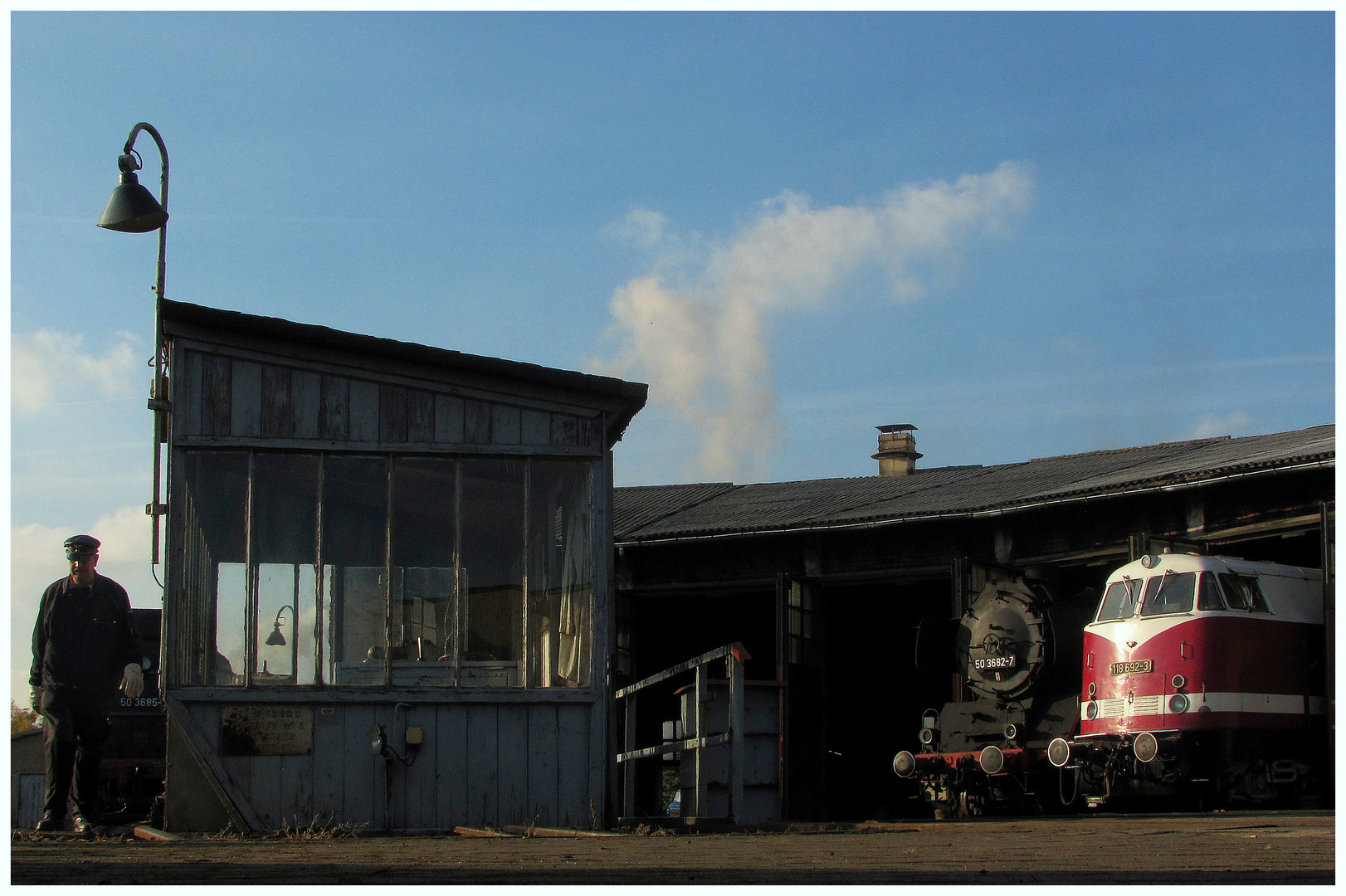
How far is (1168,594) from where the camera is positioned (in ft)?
51.2

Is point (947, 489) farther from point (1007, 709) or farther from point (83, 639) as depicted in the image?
point (83, 639)

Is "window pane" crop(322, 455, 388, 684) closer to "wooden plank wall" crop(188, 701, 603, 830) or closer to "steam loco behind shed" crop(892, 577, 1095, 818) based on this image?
"wooden plank wall" crop(188, 701, 603, 830)

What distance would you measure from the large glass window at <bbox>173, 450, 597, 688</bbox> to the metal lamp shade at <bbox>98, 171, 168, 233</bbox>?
1889 mm

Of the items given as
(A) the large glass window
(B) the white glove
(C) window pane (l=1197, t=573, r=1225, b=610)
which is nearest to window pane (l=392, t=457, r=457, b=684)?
(A) the large glass window

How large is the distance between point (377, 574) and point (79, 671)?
7.48 ft

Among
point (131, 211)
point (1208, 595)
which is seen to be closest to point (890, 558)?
point (1208, 595)

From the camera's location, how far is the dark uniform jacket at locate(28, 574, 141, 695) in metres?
10.1

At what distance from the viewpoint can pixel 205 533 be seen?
Result: 11125mm

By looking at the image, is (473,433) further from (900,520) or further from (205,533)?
(900,520)

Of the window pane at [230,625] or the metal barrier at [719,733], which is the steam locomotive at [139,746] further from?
the metal barrier at [719,733]

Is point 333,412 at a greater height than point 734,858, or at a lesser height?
greater

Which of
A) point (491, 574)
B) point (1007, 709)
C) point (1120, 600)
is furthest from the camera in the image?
point (1007, 709)

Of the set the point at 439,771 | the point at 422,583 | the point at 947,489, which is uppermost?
the point at 947,489

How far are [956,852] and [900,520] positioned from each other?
1186 cm
